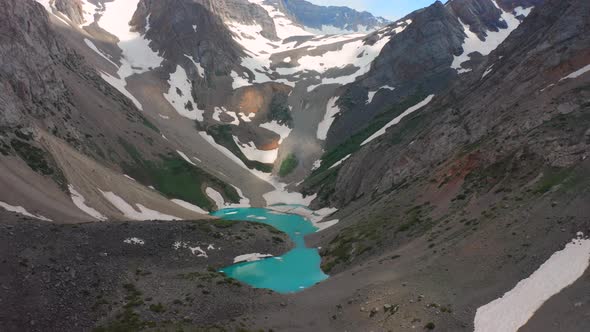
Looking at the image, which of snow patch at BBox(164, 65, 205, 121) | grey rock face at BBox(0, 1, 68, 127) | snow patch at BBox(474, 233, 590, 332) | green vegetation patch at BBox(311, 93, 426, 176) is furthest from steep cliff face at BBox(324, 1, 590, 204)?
snow patch at BBox(164, 65, 205, 121)

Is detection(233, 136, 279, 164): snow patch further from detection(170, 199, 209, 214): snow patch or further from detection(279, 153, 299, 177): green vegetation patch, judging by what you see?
detection(170, 199, 209, 214): snow patch

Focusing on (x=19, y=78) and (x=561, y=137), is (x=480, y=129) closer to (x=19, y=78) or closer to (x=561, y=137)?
(x=561, y=137)

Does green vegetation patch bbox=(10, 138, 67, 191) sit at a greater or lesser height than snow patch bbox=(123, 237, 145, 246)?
greater

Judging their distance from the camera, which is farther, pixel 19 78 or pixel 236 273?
pixel 19 78

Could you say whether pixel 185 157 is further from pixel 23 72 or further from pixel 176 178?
pixel 23 72

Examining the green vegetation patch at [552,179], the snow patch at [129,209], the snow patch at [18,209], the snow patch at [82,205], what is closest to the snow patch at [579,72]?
the green vegetation patch at [552,179]

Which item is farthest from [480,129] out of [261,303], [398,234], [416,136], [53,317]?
[53,317]
